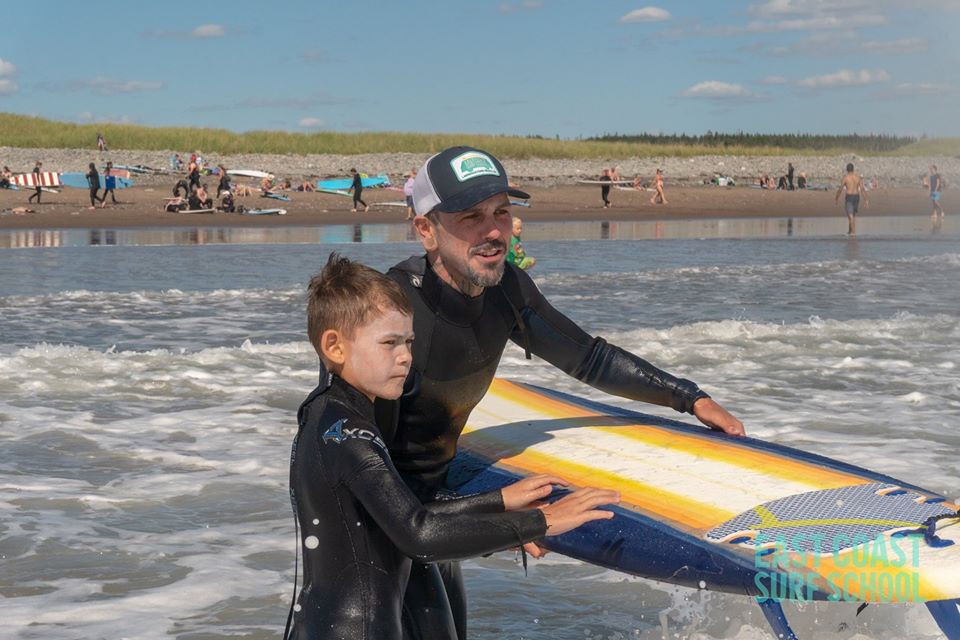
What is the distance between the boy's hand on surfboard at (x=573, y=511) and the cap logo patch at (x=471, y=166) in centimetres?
96

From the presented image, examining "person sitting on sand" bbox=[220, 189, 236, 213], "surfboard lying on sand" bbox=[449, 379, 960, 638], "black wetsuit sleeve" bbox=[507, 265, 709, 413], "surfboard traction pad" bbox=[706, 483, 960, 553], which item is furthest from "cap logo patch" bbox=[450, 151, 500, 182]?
"person sitting on sand" bbox=[220, 189, 236, 213]

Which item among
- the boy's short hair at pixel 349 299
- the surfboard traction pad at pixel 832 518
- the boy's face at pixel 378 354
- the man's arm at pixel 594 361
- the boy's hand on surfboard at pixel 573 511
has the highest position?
the boy's short hair at pixel 349 299

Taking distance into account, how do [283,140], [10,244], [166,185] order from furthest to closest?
[283,140], [166,185], [10,244]

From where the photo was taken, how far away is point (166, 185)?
1558 inches

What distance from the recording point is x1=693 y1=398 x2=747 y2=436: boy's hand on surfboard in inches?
152

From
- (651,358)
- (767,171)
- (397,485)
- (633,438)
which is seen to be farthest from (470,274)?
(767,171)

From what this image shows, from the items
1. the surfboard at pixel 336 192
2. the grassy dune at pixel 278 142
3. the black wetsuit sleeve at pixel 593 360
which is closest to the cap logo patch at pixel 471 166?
the black wetsuit sleeve at pixel 593 360

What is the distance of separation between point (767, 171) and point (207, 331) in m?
55.2

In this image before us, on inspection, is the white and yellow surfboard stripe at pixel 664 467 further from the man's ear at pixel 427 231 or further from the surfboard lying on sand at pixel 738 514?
the man's ear at pixel 427 231

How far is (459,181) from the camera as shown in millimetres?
3078

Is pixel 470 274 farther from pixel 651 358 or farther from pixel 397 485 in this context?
pixel 651 358

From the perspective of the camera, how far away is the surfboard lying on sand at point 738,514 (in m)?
2.99

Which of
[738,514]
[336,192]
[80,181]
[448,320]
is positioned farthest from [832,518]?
[336,192]

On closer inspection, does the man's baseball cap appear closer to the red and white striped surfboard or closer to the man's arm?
the man's arm
